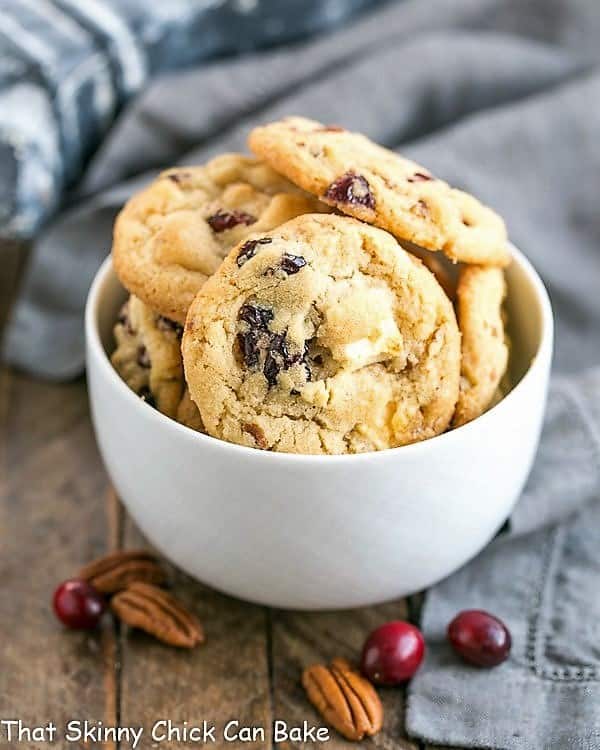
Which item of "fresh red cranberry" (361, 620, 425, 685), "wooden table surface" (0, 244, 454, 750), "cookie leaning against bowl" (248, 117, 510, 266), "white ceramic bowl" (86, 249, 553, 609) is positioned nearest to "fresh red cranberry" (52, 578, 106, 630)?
"wooden table surface" (0, 244, 454, 750)

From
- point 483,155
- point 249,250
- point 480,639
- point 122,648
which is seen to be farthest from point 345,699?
point 483,155

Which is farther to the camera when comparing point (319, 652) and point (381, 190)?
point (319, 652)

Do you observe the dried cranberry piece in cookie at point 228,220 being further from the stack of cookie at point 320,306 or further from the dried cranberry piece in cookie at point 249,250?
the dried cranberry piece in cookie at point 249,250

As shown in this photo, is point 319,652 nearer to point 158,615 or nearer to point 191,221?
point 158,615

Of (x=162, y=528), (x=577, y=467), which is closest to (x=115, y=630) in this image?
(x=162, y=528)

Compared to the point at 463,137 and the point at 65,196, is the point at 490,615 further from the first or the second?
the point at 65,196

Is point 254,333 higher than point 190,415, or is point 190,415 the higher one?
point 254,333

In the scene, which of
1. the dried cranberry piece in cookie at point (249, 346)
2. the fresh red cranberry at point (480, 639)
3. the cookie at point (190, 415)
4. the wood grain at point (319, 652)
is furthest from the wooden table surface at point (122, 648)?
the dried cranberry piece in cookie at point (249, 346)
